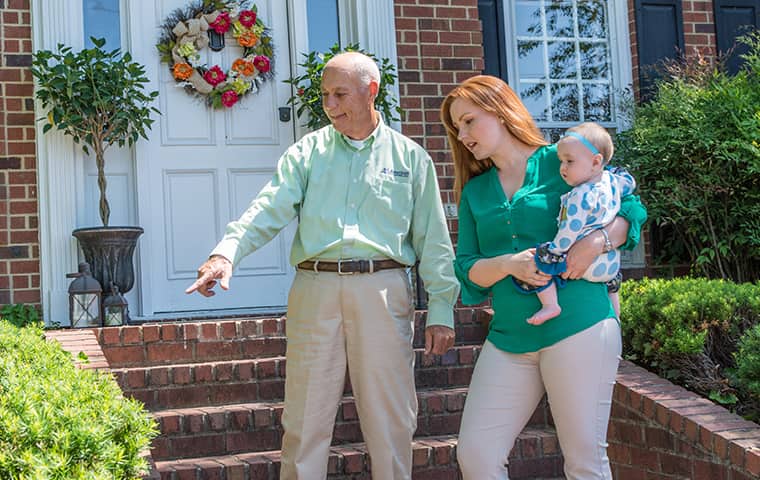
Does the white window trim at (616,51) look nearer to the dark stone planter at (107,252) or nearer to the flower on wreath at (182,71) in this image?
the flower on wreath at (182,71)

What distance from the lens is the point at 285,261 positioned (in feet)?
22.0

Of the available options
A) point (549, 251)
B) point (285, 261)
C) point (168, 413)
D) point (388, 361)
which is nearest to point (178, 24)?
point (285, 261)

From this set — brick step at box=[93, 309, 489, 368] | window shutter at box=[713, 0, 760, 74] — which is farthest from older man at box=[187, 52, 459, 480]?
window shutter at box=[713, 0, 760, 74]

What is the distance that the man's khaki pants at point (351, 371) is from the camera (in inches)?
137

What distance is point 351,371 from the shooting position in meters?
3.54

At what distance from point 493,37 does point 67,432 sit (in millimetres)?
5575

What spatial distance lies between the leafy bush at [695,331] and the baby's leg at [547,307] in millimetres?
1815

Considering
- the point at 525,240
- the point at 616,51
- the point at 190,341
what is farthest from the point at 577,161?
the point at 616,51

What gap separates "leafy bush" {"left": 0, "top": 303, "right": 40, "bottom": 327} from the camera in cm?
591

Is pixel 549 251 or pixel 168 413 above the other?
pixel 549 251

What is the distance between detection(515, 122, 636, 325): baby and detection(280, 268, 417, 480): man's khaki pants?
733mm

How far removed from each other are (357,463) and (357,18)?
3.46 m

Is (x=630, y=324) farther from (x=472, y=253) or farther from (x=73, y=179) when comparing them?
(x=73, y=179)

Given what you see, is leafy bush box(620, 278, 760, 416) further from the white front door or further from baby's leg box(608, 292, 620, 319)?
the white front door
